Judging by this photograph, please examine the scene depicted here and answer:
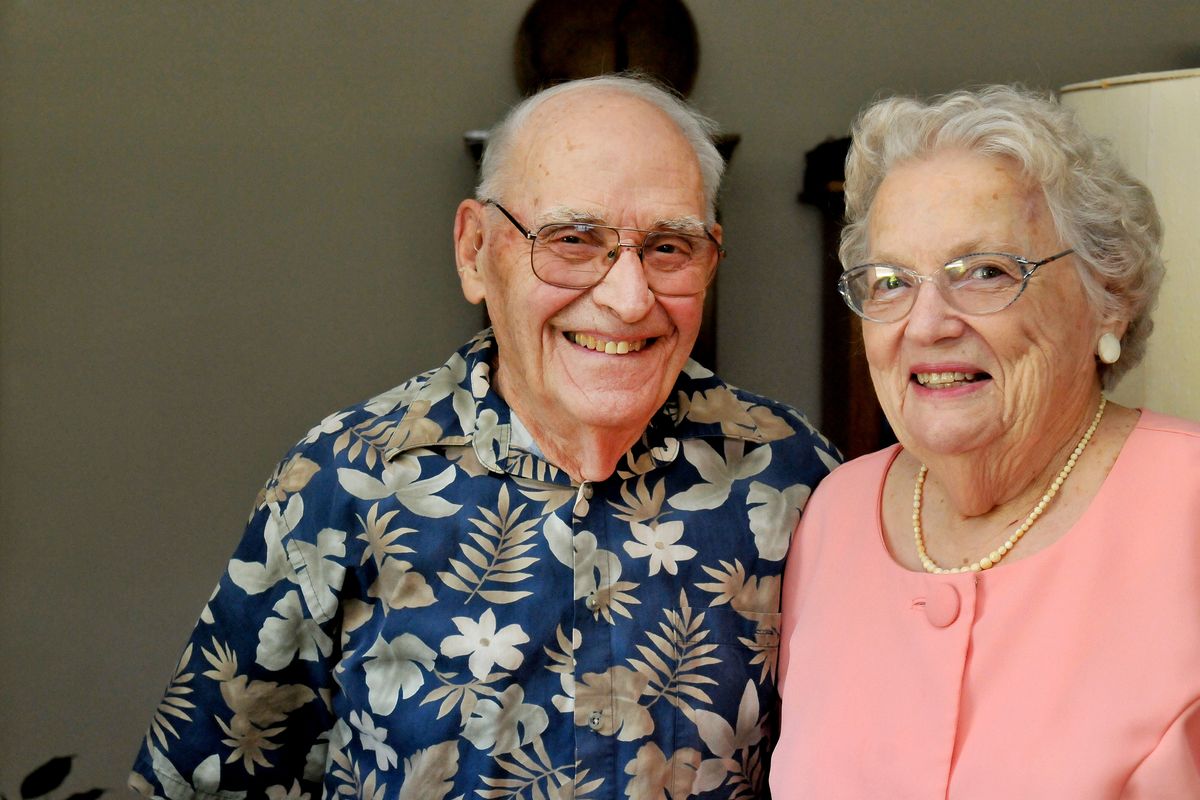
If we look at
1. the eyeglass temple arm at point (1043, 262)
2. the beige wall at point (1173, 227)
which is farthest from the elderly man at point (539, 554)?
the beige wall at point (1173, 227)

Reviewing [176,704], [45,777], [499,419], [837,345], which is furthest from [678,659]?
[837,345]

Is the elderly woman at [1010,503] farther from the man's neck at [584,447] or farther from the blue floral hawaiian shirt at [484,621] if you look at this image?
the man's neck at [584,447]

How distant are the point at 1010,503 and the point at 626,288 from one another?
0.54 metres

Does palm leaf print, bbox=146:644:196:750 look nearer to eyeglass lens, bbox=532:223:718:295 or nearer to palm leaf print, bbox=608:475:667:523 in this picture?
palm leaf print, bbox=608:475:667:523

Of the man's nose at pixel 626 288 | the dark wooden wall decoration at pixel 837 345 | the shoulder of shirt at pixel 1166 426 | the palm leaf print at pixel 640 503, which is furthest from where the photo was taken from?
the dark wooden wall decoration at pixel 837 345

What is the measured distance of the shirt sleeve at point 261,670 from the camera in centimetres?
170

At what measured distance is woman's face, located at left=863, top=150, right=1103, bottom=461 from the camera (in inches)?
53.9

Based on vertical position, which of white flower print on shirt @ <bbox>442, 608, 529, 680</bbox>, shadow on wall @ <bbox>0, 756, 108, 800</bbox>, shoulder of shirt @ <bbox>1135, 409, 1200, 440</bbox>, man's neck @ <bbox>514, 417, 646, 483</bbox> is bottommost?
shadow on wall @ <bbox>0, 756, 108, 800</bbox>

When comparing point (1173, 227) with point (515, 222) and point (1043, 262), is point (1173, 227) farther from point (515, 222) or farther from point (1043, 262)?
point (515, 222)

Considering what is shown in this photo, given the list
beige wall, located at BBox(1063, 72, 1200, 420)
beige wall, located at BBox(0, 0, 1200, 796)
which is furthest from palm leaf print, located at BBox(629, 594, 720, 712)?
beige wall, located at BBox(0, 0, 1200, 796)

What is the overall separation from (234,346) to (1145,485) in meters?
2.25

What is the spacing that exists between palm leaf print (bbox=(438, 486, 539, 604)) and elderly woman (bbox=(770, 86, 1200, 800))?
391 mm

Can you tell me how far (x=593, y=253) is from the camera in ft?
5.35

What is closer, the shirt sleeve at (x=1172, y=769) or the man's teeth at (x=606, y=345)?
the shirt sleeve at (x=1172, y=769)
